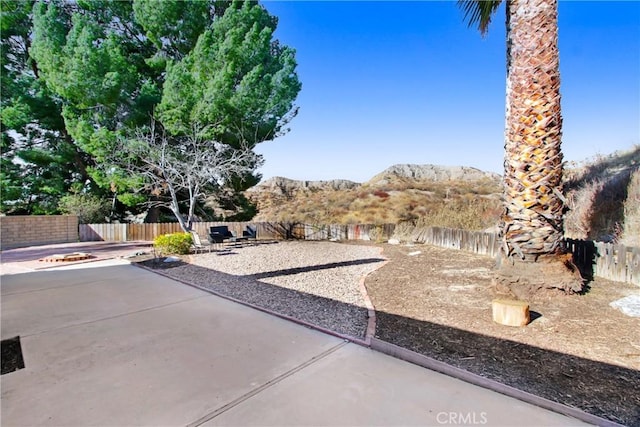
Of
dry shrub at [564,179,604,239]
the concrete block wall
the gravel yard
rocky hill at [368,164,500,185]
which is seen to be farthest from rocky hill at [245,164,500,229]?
the concrete block wall

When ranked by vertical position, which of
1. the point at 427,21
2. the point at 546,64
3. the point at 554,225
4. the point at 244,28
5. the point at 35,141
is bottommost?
the point at 554,225

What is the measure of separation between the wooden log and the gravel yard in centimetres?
160

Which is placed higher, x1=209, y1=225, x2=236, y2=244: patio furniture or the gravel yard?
x1=209, y1=225, x2=236, y2=244: patio furniture

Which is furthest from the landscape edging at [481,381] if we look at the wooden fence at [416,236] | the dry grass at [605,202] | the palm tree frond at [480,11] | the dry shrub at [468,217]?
the dry shrub at [468,217]

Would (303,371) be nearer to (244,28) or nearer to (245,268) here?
(245,268)

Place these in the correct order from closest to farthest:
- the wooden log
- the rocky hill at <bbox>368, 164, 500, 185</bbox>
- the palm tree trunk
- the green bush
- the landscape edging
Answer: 1. the landscape edging
2. the wooden log
3. the palm tree trunk
4. the green bush
5. the rocky hill at <bbox>368, 164, 500, 185</bbox>

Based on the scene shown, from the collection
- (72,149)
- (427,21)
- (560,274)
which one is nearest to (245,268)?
(560,274)

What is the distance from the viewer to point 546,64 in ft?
14.8

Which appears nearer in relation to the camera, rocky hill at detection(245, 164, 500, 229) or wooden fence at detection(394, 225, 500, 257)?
wooden fence at detection(394, 225, 500, 257)

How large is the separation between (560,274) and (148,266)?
8.37 m

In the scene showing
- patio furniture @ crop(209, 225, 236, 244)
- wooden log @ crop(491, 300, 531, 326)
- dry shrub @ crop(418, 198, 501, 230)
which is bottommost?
wooden log @ crop(491, 300, 531, 326)

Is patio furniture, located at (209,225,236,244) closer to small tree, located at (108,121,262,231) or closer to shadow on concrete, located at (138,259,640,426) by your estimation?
small tree, located at (108,121,262,231)

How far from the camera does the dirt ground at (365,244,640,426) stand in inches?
94.2

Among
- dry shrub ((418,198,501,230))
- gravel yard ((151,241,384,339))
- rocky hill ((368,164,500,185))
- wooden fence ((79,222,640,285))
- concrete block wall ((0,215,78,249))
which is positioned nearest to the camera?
gravel yard ((151,241,384,339))
